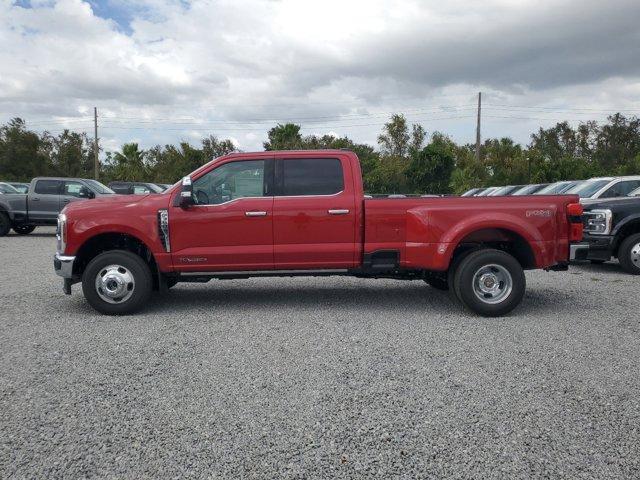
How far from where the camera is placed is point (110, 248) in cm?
674

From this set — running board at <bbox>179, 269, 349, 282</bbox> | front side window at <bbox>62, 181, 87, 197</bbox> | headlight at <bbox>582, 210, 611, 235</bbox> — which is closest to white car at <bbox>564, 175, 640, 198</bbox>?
headlight at <bbox>582, 210, 611, 235</bbox>

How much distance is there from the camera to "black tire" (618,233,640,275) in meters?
9.27

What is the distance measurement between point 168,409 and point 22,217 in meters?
15.9

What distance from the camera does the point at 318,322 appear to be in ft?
19.5

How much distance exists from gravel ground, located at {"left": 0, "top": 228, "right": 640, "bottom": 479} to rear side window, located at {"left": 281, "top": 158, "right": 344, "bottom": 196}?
1459 mm

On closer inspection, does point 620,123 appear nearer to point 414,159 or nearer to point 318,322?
point 414,159

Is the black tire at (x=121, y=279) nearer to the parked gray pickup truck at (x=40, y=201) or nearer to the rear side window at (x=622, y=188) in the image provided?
the rear side window at (x=622, y=188)

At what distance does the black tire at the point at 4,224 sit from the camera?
17.0 metres

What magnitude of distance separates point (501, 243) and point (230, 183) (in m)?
3.38

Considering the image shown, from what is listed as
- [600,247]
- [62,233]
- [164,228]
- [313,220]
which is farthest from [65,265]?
[600,247]

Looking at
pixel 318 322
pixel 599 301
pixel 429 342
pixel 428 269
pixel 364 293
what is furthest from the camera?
pixel 364 293

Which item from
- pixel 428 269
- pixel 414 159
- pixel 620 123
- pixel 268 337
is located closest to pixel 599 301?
pixel 428 269

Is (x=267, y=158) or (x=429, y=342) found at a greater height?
(x=267, y=158)

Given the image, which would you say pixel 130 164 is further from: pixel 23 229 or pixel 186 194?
pixel 186 194
